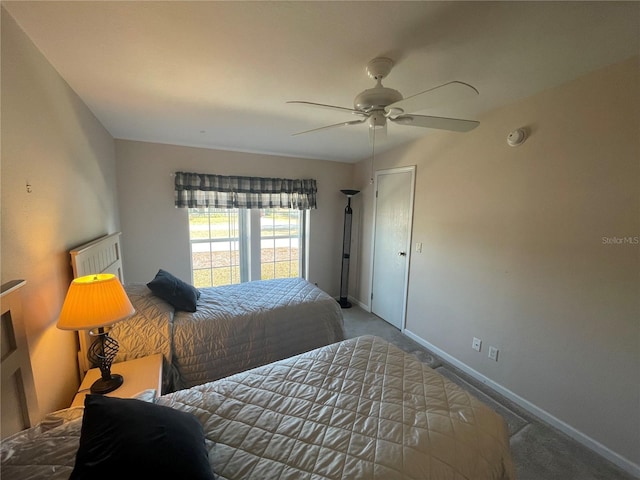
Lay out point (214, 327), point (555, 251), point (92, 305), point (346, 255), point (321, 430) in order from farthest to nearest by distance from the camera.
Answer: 1. point (346, 255)
2. point (214, 327)
3. point (555, 251)
4. point (92, 305)
5. point (321, 430)

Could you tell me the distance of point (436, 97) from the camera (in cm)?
132

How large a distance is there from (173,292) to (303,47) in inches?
78.1

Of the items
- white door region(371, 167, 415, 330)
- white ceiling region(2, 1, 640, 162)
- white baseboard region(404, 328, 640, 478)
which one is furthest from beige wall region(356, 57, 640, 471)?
white door region(371, 167, 415, 330)

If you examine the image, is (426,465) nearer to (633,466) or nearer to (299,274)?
(633,466)

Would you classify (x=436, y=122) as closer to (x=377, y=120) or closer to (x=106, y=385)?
(x=377, y=120)

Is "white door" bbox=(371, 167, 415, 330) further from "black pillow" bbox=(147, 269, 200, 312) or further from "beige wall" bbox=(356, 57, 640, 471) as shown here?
"black pillow" bbox=(147, 269, 200, 312)

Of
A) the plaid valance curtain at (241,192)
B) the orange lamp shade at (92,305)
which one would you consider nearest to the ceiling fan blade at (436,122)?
the orange lamp shade at (92,305)

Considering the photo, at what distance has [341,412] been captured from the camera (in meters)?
1.23

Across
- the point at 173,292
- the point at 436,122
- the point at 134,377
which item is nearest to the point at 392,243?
the point at 436,122

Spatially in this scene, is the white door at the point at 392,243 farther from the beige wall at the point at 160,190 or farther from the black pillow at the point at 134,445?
the black pillow at the point at 134,445

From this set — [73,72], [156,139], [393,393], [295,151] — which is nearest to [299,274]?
[295,151]

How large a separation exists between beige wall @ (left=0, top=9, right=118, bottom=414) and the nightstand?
0.09 meters

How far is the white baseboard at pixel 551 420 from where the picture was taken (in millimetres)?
1663

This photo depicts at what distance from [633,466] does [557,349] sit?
2.25 feet
